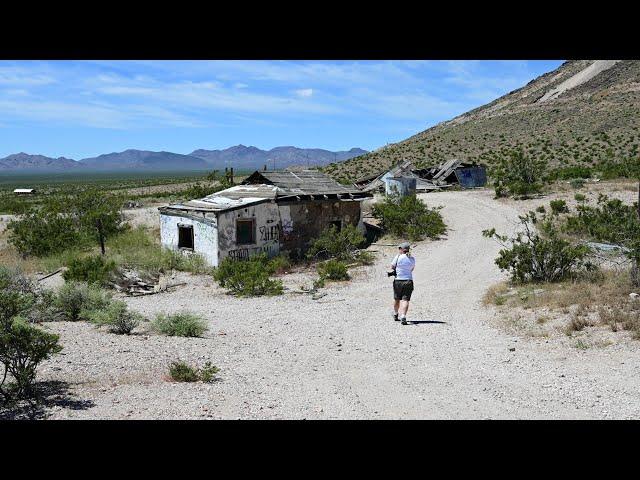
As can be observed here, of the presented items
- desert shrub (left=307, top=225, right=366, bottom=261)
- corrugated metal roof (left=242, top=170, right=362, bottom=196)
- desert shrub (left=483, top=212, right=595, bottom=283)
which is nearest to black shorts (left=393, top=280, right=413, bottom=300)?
A: desert shrub (left=483, top=212, right=595, bottom=283)

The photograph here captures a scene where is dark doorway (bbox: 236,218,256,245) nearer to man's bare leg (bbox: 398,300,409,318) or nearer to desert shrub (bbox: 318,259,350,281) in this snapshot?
desert shrub (bbox: 318,259,350,281)

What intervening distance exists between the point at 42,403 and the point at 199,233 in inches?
533

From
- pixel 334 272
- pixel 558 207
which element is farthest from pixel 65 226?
pixel 558 207

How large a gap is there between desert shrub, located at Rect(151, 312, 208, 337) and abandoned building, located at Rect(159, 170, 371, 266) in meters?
8.18

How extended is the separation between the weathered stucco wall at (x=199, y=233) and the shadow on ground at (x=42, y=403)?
40.0 feet

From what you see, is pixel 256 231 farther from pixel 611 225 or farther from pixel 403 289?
pixel 611 225

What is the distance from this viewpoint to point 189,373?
765cm

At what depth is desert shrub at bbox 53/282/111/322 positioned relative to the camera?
1207 cm
